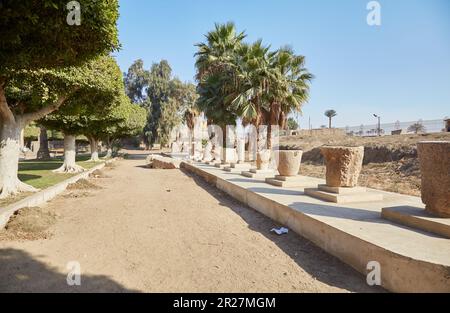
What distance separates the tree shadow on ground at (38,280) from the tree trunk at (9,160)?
4.89m

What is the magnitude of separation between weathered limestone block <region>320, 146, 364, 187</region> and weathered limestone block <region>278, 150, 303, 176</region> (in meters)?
2.46

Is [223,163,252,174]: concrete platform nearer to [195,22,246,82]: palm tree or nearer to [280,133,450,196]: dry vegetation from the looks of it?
[280,133,450,196]: dry vegetation

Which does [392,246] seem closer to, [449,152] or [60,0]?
[449,152]

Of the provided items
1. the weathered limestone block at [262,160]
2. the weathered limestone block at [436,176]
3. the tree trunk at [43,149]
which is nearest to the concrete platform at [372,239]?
the weathered limestone block at [436,176]

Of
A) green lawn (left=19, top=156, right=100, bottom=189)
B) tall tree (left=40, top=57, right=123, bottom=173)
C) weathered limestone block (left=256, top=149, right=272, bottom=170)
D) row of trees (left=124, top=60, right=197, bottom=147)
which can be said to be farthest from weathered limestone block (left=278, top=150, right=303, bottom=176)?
row of trees (left=124, top=60, right=197, bottom=147)

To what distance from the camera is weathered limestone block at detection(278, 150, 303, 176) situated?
9.23 meters

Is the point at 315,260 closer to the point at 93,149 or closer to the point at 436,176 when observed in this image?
the point at 436,176

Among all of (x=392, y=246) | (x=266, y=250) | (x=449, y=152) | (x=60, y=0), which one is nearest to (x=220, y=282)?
(x=266, y=250)

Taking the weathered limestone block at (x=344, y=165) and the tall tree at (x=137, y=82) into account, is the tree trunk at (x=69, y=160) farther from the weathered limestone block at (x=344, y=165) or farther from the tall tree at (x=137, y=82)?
the tall tree at (x=137, y=82)

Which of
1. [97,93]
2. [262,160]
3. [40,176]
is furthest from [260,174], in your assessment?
[40,176]

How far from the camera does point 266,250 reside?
5.06 meters

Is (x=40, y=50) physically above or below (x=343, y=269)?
above

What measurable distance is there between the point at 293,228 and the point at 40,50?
21.1ft

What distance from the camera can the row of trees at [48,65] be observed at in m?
5.05
